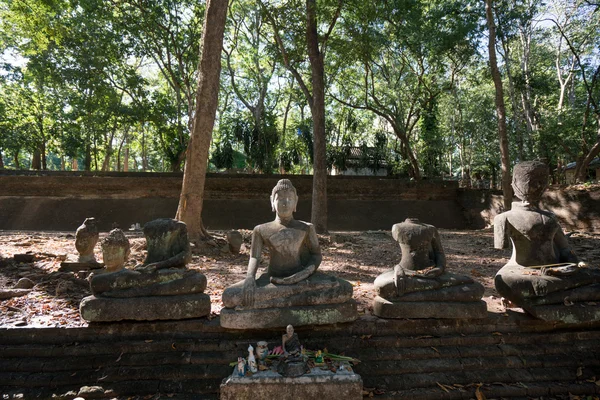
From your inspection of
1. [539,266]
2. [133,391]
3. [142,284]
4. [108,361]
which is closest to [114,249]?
[142,284]

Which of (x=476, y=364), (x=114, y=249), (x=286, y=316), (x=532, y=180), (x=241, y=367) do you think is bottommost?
(x=476, y=364)

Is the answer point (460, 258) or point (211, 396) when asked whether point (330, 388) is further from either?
point (460, 258)

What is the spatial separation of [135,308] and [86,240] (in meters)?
3.42

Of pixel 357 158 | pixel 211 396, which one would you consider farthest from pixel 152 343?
pixel 357 158

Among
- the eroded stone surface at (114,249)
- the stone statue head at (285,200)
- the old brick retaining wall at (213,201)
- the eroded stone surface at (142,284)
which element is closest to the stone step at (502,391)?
the stone statue head at (285,200)

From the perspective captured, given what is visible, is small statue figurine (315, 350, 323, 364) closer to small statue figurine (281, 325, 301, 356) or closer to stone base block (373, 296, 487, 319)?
small statue figurine (281, 325, 301, 356)

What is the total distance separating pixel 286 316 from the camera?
3162mm

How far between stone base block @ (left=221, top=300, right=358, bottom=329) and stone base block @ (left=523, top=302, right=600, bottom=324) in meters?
1.84

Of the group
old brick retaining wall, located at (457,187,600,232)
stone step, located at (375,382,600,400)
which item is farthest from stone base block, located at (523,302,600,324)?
old brick retaining wall, located at (457,187,600,232)

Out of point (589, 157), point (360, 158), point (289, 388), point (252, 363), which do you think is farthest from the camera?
point (360, 158)

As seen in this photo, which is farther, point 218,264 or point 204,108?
point 204,108

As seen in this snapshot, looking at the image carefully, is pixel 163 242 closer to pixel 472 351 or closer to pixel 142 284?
pixel 142 284

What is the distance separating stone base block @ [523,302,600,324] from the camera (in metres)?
3.22

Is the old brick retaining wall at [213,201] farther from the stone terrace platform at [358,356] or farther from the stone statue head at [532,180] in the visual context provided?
the stone statue head at [532,180]
